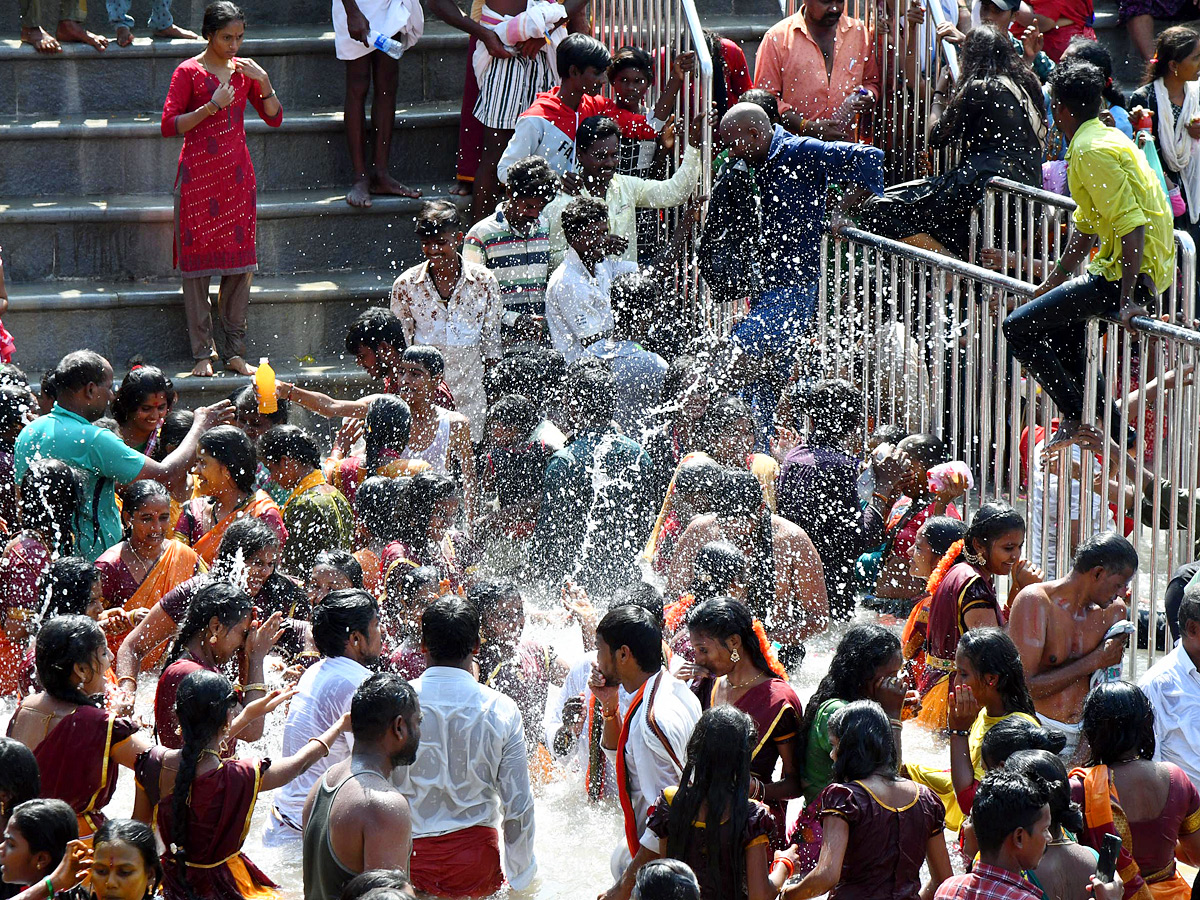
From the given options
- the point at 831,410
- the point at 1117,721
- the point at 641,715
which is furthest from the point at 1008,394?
the point at 641,715

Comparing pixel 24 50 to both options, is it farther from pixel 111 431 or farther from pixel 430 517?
pixel 430 517

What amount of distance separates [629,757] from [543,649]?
146cm

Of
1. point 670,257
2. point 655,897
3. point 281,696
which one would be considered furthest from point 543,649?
point 670,257

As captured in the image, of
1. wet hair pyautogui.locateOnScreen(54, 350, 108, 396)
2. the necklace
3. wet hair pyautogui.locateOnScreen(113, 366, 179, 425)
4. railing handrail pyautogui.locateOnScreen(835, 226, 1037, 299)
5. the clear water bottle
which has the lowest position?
the necklace

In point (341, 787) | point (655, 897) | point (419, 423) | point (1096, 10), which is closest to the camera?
point (655, 897)

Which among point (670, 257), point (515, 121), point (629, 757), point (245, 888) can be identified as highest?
point (515, 121)

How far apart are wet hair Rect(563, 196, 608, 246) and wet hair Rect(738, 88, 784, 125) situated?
122 centimetres

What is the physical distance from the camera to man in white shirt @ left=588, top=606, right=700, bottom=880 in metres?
5.16

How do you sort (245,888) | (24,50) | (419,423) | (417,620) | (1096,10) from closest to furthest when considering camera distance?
(245,888) → (417,620) → (419,423) → (24,50) → (1096,10)

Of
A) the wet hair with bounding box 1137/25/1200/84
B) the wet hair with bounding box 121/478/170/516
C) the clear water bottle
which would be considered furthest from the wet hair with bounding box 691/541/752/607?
A: the wet hair with bounding box 1137/25/1200/84

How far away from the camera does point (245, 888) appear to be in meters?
5.20

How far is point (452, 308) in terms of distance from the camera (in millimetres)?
9172

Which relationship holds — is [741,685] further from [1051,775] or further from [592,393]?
[592,393]

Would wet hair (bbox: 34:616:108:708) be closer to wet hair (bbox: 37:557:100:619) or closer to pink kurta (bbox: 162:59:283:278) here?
wet hair (bbox: 37:557:100:619)
